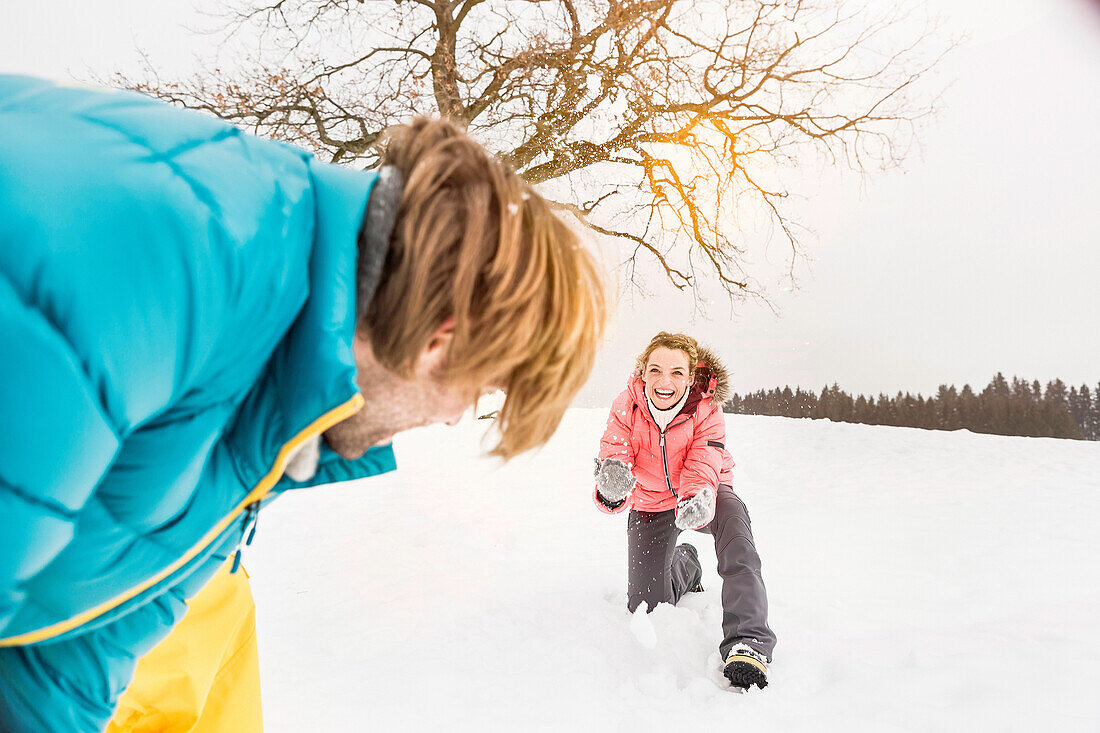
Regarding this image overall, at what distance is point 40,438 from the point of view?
70 centimetres

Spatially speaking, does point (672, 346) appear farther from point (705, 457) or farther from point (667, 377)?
point (705, 457)

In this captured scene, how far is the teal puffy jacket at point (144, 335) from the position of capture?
684 mm

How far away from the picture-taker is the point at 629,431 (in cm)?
338

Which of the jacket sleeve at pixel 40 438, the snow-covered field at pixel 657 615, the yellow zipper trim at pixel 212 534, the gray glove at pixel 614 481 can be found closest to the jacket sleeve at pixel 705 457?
the gray glove at pixel 614 481

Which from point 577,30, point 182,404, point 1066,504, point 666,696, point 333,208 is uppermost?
point 577,30

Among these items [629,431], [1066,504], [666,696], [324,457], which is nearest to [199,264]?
[324,457]

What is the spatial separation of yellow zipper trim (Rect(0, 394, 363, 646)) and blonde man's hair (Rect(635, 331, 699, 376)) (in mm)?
2481

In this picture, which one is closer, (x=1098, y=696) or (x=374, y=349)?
(x=374, y=349)

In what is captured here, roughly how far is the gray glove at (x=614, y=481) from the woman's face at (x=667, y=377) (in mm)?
379

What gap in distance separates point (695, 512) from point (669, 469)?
45cm

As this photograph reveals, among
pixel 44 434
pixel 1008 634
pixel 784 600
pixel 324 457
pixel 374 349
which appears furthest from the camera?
pixel 784 600

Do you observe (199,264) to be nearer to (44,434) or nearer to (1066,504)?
Result: (44,434)

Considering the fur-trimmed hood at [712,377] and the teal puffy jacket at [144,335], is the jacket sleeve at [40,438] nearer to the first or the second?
the teal puffy jacket at [144,335]

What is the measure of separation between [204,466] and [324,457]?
0.24 meters
